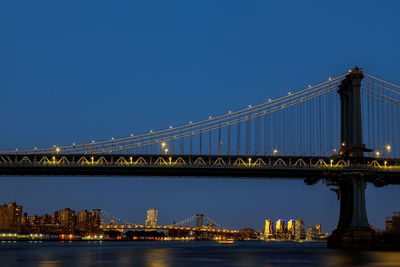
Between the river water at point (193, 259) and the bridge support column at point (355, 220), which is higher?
the bridge support column at point (355, 220)

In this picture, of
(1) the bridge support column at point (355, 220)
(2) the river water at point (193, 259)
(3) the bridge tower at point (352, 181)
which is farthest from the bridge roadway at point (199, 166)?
(2) the river water at point (193, 259)

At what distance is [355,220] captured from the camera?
84.1 metres

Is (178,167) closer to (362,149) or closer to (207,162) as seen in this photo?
(207,162)

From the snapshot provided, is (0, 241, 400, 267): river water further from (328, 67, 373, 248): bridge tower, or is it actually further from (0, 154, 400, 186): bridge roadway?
(0, 154, 400, 186): bridge roadway

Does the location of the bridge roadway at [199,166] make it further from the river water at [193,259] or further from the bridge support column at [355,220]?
the river water at [193,259]

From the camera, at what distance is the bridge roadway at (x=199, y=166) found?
8488 centimetres

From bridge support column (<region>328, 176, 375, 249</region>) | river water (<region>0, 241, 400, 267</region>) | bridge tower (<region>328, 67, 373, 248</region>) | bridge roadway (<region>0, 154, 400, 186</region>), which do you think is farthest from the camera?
bridge roadway (<region>0, 154, 400, 186</region>)

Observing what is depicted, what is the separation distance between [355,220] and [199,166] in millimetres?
22512

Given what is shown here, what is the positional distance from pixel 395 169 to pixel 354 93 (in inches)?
484

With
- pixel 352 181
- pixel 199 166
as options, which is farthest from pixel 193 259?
pixel 352 181

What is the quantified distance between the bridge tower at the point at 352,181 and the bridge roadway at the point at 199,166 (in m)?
1.34

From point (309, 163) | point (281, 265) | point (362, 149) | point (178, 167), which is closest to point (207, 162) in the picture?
point (178, 167)

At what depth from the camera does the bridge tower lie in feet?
276

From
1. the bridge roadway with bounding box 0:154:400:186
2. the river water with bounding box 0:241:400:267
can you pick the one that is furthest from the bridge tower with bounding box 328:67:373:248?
the river water with bounding box 0:241:400:267
